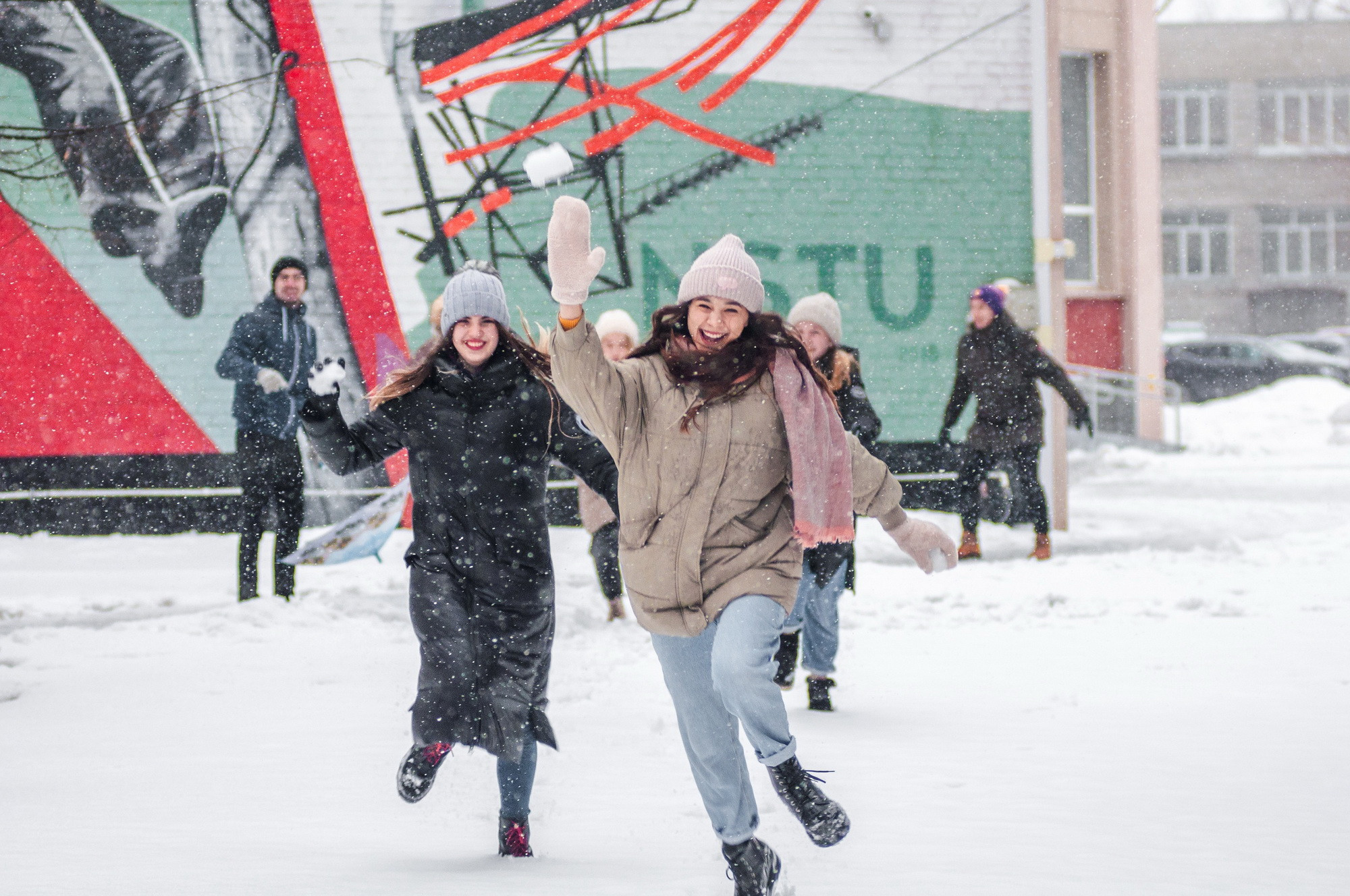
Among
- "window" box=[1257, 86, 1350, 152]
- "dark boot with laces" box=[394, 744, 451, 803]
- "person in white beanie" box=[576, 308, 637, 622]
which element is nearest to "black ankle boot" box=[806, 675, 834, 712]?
"person in white beanie" box=[576, 308, 637, 622]

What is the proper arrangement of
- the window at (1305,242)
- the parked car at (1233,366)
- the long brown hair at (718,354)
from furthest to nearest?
the window at (1305,242)
the parked car at (1233,366)
the long brown hair at (718,354)

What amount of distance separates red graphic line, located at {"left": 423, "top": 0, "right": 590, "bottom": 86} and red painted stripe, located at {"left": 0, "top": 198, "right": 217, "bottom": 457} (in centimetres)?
324

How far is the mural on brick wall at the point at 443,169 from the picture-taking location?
11.8 m

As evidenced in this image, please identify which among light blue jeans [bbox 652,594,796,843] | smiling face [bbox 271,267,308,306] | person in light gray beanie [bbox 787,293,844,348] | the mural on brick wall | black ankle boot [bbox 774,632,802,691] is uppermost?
the mural on brick wall

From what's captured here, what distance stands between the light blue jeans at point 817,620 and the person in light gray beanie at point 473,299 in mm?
2142

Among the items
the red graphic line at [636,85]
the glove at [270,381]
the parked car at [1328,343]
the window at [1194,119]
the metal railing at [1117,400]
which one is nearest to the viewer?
the glove at [270,381]

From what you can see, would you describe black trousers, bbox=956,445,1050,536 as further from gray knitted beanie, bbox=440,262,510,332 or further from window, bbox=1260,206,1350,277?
window, bbox=1260,206,1350,277

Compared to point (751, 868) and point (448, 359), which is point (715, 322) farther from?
point (751, 868)

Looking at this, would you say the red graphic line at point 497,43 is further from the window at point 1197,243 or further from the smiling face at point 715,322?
the window at point 1197,243

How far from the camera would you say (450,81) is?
1202 cm

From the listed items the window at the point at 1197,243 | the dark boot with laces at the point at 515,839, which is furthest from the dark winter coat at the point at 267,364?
the window at the point at 1197,243

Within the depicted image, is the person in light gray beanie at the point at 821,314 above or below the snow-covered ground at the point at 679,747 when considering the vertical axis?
above

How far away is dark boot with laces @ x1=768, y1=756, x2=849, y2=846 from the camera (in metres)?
3.17

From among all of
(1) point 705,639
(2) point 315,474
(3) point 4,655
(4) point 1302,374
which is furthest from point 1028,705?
(4) point 1302,374
